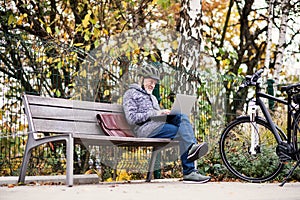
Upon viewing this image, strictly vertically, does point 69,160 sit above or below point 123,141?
below

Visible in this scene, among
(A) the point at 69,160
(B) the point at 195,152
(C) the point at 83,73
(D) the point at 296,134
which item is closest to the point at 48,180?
(A) the point at 69,160

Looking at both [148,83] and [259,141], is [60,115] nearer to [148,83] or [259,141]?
[148,83]

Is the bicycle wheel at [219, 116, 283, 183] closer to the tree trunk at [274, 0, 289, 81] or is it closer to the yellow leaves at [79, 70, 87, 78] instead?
the yellow leaves at [79, 70, 87, 78]

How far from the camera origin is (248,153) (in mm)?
7020

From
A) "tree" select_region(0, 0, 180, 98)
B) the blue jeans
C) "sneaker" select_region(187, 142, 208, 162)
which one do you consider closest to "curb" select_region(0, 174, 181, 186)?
the blue jeans

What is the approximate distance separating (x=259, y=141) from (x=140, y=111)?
1416 mm

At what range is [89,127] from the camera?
6.39 metres

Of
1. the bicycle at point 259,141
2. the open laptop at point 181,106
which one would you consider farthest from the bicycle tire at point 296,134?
the open laptop at point 181,106

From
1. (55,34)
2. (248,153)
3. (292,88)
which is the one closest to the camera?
(292,88)

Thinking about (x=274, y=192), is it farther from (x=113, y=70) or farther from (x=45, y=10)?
(x=45, y=10)

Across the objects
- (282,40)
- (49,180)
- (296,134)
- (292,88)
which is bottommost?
(49,180)

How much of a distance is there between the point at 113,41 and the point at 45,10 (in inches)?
58.9

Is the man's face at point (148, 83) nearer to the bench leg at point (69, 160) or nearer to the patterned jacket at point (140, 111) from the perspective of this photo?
the patterned jacket at point (140, 111)

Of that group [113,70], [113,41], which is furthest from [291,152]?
[113,41]
